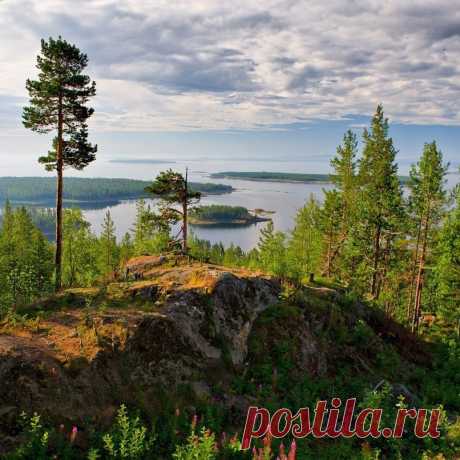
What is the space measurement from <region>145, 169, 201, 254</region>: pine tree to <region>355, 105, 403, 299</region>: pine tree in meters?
13.1

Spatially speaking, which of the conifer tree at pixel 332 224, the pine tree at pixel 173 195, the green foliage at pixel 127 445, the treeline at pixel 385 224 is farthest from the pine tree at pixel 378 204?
the green foliage at pixel 127 445

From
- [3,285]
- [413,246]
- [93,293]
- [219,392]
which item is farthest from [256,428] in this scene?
[3,285]

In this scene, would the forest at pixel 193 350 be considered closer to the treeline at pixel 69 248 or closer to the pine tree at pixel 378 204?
the pine tree at pixel 378 204

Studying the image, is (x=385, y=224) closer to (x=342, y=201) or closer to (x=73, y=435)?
(x=342, y=201)

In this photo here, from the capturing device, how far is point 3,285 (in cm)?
3312

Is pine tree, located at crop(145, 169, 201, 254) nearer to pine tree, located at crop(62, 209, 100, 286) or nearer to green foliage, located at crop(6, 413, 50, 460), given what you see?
green foliage, located at crop(6, 413, 50, 460)

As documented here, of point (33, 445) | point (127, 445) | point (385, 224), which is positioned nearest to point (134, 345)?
point (127, 445)

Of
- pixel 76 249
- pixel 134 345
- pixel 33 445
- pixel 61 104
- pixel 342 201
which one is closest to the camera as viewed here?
pixel 33 445

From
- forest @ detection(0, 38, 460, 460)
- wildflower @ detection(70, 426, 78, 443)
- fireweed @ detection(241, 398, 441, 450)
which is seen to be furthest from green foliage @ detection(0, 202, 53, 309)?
fireweed @ detection(241, 398, 441, 450)

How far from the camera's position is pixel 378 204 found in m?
26.5

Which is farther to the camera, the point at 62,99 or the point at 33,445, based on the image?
the point at 62,99

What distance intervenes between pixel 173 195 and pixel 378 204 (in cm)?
1513

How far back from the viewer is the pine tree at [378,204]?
26453 millimetres

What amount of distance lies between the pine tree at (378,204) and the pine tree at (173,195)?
518 inches
